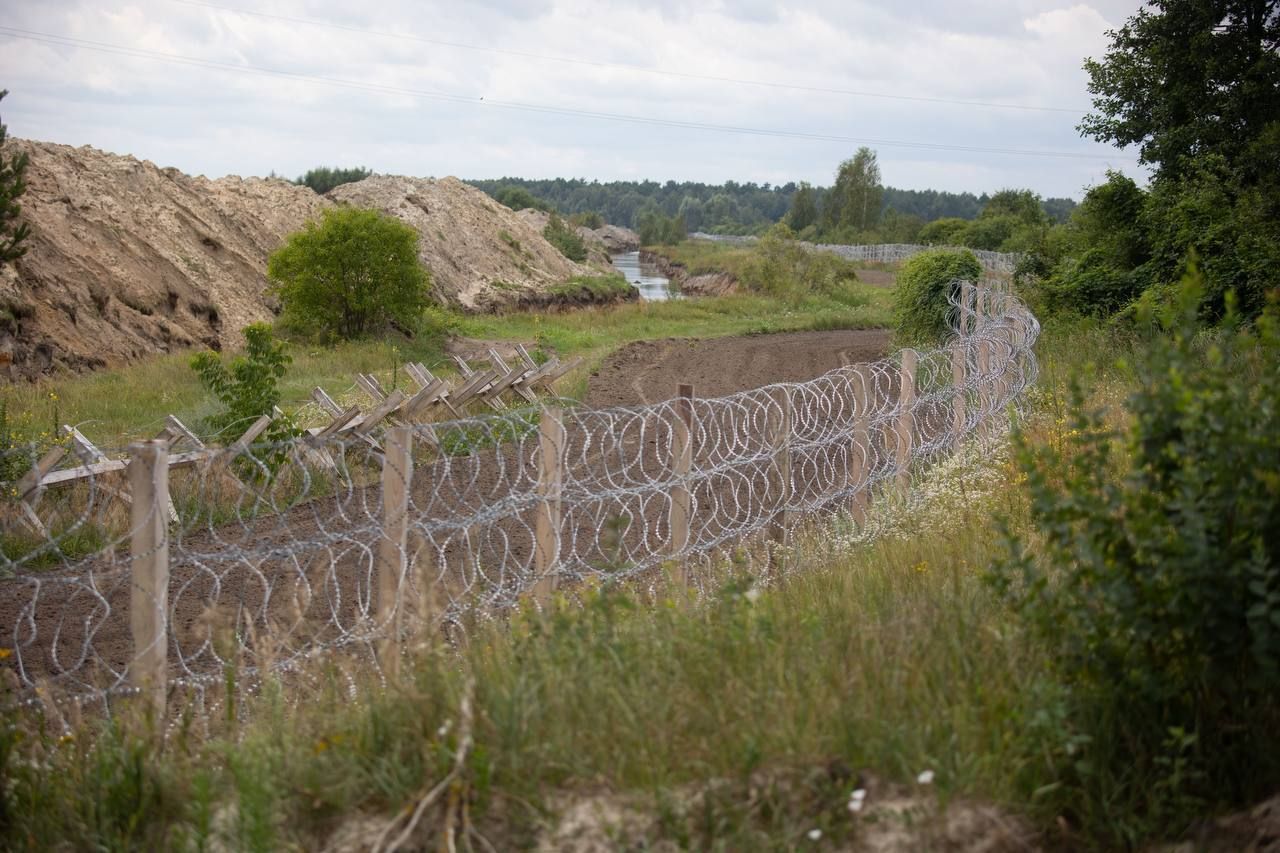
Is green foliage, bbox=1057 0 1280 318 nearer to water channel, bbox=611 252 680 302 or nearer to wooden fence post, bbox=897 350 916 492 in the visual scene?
wooden fence post, bbox=897 350 916 492

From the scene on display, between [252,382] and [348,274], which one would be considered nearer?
[252,382]

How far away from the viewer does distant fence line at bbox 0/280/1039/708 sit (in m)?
4.87

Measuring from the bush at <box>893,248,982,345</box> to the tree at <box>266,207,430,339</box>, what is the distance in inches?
393

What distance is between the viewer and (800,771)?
3279mm

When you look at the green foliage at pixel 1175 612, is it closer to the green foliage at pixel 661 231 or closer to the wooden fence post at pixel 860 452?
the wooden fence post at pixel 860 452

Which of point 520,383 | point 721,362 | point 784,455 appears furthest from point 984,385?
point 721,362

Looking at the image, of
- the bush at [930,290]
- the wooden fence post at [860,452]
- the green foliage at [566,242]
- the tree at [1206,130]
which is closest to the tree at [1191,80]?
the tree at [1206,130]

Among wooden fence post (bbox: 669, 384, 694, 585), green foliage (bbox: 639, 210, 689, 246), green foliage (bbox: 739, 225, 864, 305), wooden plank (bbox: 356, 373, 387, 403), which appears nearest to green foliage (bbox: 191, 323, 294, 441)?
wooden plank (bbox: 356, 373, 387, 403)

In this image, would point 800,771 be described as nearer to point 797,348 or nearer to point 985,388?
point 985,388

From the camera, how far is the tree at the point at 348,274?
74.2ft

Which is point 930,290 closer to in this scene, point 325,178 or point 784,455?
point 784,455

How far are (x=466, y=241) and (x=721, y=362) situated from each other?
2042 centimetres

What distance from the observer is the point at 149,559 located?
15.8ft

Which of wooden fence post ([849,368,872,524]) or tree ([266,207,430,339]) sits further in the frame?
tree ([266,207,430,339])
